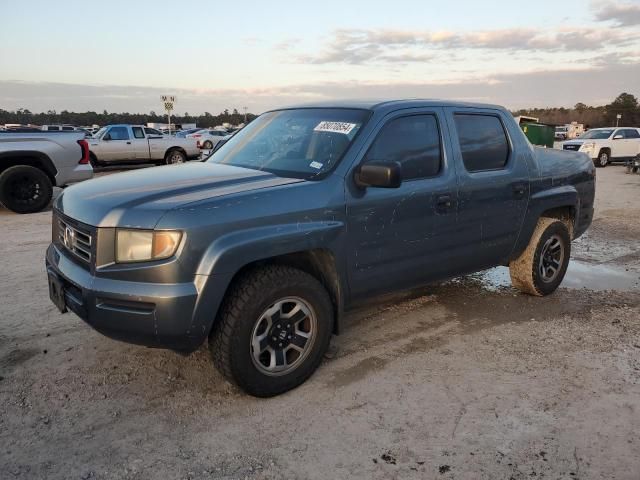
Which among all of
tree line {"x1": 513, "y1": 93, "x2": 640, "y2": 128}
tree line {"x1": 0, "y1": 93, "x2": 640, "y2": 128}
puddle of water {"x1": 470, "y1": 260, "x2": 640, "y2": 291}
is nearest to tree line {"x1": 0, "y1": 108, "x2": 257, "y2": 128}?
tree line {"x1": 0, "y1": 93, "x2": 640, "y2": 128}

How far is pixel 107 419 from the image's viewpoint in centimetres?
312

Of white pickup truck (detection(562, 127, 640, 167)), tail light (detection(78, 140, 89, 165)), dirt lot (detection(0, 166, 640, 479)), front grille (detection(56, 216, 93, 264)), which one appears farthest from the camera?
white pickup truck (detection(562, 127, 640, 167))

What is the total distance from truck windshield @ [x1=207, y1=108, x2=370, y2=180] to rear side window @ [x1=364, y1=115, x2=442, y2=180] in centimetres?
20

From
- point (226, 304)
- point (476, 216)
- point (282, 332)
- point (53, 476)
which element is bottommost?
point (53, 476)

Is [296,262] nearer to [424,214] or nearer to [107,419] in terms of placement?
[424,214]

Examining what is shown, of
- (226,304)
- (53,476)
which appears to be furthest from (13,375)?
(226,304)

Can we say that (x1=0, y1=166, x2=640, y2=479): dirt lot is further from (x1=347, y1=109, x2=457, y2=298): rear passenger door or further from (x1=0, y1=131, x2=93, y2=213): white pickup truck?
(x1=0, y1=131, x2=93, y2=213): white pickup truck

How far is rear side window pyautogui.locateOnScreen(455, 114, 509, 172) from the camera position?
4.31 m

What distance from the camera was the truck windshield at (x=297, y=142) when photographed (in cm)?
366

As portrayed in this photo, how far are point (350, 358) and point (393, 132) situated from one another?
1.66 meters

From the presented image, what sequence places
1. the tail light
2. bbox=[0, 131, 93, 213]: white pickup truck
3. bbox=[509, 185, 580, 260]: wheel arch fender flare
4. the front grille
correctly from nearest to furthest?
1. the front grille
2. bbox=[509, 185, 580, 260]: wheel arch fender flare
3. bbox=[0, 131, 93, 213]: white pickup truck
4. the tail light

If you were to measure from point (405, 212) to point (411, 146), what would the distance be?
52 cm

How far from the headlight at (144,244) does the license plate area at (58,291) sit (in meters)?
0.62

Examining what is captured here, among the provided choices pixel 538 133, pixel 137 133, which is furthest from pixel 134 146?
pixel 538 133
